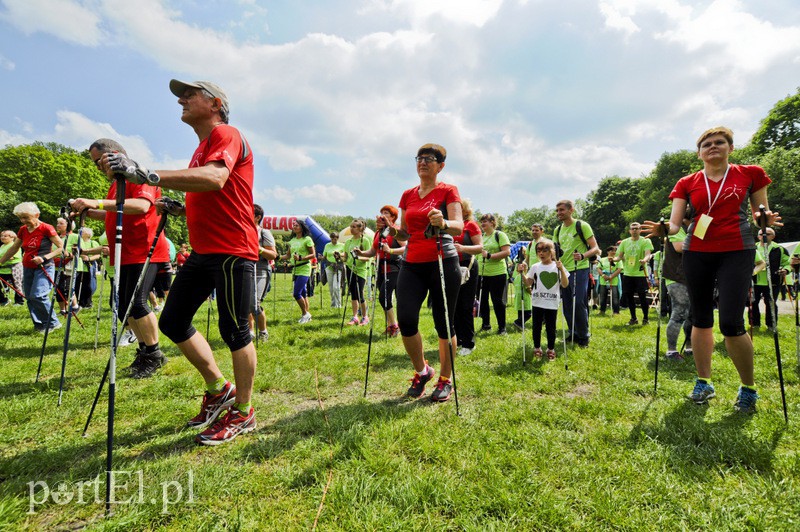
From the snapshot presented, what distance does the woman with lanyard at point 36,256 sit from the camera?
21.3 feet

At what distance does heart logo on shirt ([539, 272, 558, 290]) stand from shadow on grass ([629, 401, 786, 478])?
2.57m

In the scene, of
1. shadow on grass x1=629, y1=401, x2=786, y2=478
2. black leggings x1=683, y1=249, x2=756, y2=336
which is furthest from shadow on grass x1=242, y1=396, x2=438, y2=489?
black leggings x1=683, y1=249, x2=756, y2=336

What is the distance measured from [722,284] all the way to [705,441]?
4.78 ft

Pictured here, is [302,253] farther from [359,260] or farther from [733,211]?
[733,211]

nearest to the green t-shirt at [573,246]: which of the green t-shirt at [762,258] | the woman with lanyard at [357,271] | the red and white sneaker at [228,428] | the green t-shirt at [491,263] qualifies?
the green t-shirt at [491,263]

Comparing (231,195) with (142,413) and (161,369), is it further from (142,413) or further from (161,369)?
(161,369)

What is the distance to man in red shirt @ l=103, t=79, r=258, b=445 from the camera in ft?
9.36

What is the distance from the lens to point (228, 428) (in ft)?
9.63

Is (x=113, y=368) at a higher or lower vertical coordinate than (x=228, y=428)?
higher

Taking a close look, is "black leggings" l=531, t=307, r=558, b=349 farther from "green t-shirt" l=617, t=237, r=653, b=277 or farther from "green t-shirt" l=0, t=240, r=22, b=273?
"green t-shirt" l=0, t=240, r=22, b=273

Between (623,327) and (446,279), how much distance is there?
6930mm

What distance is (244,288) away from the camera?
2922 mm

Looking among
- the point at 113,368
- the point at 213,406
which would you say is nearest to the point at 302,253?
the point at 213,406

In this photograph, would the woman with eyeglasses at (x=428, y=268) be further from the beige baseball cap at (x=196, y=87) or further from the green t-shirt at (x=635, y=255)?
the green t-shirt at (x=635, y=255)
